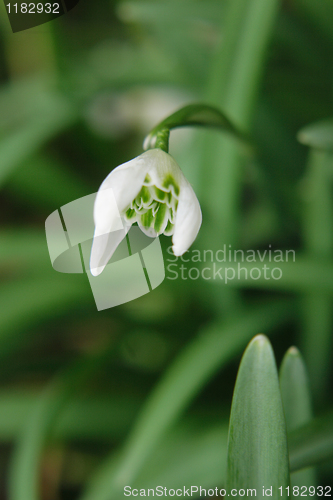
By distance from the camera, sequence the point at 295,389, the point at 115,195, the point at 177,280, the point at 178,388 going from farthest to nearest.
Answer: the point at 177,280, the point at 178,388, the point at 295,389, the point at 115,195

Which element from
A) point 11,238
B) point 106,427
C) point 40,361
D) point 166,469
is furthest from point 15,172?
point 166,469

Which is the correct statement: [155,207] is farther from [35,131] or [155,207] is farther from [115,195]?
[35,131]

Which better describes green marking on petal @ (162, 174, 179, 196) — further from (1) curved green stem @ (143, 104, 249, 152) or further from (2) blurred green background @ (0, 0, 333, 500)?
(2) blurred green background @ (0, 0, 333, 500)

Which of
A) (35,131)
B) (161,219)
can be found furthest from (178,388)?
(35,131)

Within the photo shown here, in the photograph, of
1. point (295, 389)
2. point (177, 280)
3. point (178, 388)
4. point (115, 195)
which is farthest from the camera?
point (177, 280)

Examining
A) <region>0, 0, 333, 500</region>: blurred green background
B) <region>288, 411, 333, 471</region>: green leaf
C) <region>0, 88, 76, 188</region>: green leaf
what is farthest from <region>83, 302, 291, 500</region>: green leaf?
<region>0, 88, 76, 188</region>: green leaf

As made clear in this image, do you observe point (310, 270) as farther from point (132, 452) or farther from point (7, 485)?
point (7, 485)

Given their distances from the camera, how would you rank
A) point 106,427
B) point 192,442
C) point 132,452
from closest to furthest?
point 132,452, point 192,442, point 106,427
